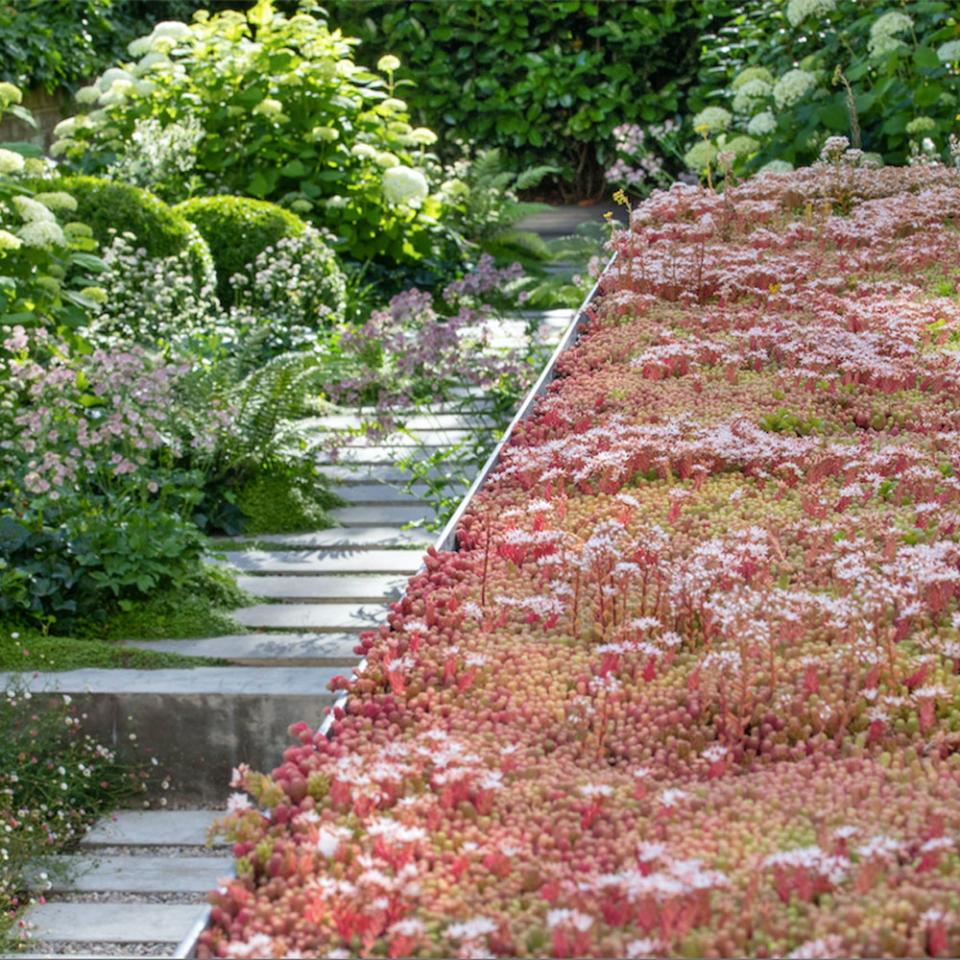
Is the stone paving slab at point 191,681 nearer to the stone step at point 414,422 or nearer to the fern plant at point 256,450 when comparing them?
the fern plant at point 256,450

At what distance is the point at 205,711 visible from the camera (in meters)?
3.25

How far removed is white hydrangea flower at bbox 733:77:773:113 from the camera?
688 cm

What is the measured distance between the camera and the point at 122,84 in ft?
26.2

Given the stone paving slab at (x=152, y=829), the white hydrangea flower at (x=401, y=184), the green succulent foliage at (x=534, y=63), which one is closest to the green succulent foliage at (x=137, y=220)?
the white hydrangea flower at (x=401, y=184)

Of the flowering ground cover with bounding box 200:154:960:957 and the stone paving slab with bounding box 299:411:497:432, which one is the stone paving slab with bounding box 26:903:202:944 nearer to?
the flowering ground cover with bounding box 200:154:960:957

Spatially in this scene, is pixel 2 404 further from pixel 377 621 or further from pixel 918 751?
pixel 918 751

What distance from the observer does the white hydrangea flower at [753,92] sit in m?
6.88

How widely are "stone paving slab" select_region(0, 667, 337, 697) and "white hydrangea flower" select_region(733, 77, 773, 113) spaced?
4.95 meters

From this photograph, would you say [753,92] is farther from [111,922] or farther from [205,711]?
[111,922]

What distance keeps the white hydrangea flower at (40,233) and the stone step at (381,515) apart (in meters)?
1.77

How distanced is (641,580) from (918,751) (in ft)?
2.06

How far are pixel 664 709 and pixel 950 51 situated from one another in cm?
555

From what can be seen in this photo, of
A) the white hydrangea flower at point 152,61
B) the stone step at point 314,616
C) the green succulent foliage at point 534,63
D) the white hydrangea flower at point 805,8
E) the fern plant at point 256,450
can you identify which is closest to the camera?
the stone step at point 314,616

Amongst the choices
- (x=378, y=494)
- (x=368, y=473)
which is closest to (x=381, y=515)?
(x=378, y=494)
